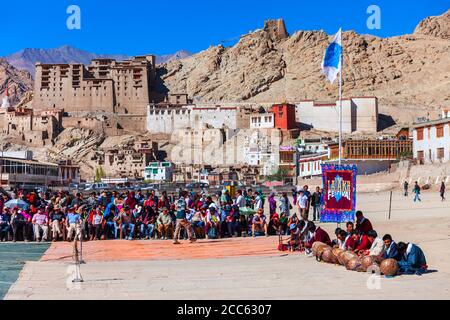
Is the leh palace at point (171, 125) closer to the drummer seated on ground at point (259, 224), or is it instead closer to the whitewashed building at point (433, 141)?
the whitewashed building at point (433, 141)

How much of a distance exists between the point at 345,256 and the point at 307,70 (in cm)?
12169

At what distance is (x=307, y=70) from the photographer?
133750 millimetres

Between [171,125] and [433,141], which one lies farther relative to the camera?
[171,125]

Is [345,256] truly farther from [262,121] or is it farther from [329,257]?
[262,121]

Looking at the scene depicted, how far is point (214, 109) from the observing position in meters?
107

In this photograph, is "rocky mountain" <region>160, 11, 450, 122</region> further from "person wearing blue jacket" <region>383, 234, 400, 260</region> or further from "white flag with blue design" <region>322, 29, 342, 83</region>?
"person wearing blue jacket" <region>383, 234, 400, 260</region>

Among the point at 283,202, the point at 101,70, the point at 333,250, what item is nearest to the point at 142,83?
the point at 101,70

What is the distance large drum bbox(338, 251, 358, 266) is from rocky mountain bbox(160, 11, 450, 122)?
106 metres

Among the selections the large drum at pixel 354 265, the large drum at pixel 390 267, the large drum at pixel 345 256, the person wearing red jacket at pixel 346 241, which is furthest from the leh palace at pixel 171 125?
the large drum at pixel 390 267

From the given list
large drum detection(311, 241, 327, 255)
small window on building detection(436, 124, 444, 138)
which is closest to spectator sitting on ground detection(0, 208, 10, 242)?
large drum detection(311, 241, 327, 255)

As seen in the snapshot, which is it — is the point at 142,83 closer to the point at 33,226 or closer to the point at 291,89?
the point at 291,89

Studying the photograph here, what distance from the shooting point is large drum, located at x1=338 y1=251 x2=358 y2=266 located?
554 inches

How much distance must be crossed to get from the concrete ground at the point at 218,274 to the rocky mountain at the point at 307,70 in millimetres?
102297

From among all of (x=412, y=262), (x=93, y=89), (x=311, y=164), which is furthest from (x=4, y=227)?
(x=93, y=89)
